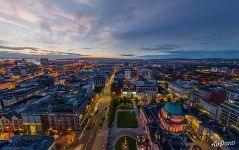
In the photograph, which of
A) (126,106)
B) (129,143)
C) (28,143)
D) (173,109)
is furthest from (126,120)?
(28,143)

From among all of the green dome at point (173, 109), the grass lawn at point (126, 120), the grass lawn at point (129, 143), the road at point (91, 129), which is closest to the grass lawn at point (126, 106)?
the grass lawn at point (126, 120)

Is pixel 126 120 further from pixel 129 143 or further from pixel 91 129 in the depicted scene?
pixel 129 143

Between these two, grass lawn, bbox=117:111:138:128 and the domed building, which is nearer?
the domed building

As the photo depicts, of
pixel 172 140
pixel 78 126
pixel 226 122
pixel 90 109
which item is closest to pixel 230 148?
pixel 172 140

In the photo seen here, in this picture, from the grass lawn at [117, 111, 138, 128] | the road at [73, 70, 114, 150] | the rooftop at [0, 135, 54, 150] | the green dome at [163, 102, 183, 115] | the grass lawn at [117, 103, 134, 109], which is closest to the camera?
the rooftop at [0, 135, 54, 150]

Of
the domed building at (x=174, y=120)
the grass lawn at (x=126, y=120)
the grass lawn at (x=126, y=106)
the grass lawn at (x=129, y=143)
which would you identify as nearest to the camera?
the grass lawn at (x=129, y=143)

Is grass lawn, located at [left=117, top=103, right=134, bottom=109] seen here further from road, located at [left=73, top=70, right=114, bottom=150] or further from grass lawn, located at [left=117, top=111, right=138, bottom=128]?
road, located at [left=73, top=70, right=114, bottom=150]

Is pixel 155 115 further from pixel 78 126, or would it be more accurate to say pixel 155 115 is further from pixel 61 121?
pixel 61 121

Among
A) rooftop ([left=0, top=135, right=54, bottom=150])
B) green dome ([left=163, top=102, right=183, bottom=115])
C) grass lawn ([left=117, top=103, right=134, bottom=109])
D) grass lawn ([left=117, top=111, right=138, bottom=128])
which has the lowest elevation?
grass lawn ([left=117, top=111, right=138, bottom=128])

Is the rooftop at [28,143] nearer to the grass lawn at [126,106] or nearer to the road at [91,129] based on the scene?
the road at [91,129]

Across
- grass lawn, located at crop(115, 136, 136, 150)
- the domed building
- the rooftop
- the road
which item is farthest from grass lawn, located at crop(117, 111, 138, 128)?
the rooftop
